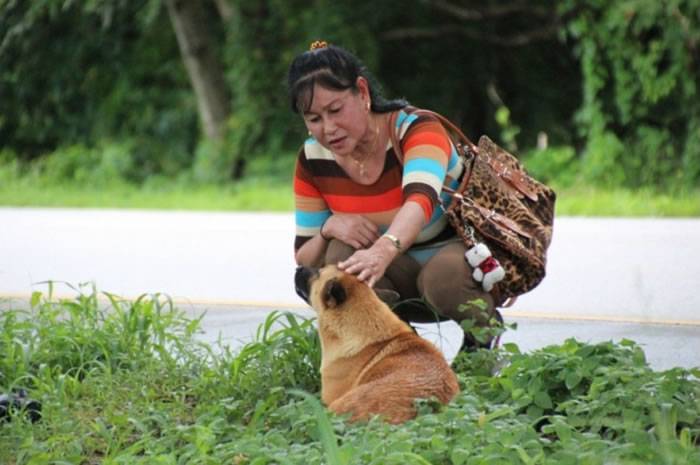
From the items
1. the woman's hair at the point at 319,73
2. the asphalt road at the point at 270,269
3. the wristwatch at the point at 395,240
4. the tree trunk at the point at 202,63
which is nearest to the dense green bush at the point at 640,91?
the asphalt road at the point at 270,269

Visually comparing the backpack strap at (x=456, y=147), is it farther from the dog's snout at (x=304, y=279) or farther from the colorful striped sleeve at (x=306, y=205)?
the dog's snout at (x=304, y=279)

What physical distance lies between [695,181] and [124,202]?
5886mm

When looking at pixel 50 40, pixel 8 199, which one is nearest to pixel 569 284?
pixel 8 199

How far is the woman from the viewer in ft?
17.1

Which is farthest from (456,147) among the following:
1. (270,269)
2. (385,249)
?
(270,269)

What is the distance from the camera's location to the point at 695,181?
1398 centimetres

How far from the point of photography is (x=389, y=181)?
555 centimetres

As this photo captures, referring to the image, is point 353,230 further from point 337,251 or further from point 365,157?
point 365,157

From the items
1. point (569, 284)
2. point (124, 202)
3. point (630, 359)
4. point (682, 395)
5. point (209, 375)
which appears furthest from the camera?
point (124, 202)

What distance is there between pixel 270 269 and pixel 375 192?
482cm

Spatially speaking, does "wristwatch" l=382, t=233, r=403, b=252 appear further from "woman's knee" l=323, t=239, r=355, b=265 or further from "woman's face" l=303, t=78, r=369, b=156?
"woman's knee" l=323, t=239, r=355, b=265

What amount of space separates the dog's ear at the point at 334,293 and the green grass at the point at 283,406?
12.4 inches

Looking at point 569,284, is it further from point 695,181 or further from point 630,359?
point 695,181

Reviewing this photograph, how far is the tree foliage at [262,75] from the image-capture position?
1791cm
